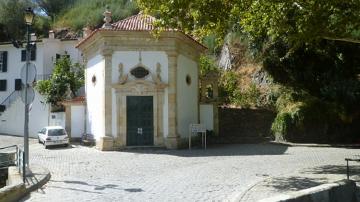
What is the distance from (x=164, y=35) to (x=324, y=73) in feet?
32.0

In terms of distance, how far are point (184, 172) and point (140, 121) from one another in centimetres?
975

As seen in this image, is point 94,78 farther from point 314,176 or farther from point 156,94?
point 314,176

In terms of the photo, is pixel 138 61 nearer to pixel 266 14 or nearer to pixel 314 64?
pixel 266 14

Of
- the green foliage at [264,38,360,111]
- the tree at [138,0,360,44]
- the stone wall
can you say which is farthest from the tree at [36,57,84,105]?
the tree at [138,0,360,44]

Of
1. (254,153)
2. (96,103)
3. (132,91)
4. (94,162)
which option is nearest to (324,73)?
(254,153)

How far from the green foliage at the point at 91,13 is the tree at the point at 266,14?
1761 inches

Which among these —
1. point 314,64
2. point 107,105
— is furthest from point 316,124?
point 107,105

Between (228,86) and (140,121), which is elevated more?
(228,86)

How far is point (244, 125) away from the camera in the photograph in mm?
32312

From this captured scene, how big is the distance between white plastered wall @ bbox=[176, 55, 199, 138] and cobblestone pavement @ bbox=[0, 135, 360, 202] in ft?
10.3

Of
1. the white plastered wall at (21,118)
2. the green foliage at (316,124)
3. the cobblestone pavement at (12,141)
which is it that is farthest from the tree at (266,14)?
the white plastered wall at (21,118)

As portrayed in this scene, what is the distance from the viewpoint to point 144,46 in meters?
→ 25.6

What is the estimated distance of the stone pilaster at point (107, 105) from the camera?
982 inches

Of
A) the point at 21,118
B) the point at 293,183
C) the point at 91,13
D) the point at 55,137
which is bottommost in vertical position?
the point at 293,183
